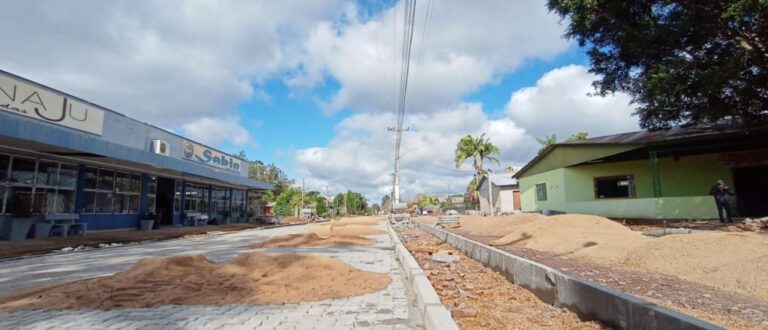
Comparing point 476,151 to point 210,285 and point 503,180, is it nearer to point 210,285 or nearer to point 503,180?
point 503,180

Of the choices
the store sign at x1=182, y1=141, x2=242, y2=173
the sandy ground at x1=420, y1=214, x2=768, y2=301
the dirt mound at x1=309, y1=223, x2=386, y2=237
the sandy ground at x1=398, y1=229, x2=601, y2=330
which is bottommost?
the sandy ground at x1=398, y1=229, x2=601, y2=330

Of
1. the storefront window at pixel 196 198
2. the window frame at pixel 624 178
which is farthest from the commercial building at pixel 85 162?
the window frame at pixel 624 178

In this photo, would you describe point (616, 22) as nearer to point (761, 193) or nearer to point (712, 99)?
point (712, 99)

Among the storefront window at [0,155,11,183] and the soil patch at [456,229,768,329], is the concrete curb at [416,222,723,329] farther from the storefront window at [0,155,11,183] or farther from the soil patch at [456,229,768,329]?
the storefront window at [0,155,11,183]

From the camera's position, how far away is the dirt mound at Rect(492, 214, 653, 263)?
873 cm

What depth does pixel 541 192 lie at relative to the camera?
2917cm

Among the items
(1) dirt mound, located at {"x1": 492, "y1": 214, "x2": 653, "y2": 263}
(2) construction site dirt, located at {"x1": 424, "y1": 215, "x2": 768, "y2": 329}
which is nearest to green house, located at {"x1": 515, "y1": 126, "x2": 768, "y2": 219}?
(1) dirt mound, located at {"x1": 492, "y1": 214, "x2": 653, "y2": 263}

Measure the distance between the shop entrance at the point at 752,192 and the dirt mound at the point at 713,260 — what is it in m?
14.7

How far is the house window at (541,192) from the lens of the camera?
28391 millimetres

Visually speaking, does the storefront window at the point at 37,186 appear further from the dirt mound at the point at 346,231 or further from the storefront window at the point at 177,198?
the dirt mound at the point at 346,231

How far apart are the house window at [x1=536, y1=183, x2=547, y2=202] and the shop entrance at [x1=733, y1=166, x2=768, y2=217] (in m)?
10.5

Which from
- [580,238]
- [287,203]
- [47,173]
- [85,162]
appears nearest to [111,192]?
[85,162]

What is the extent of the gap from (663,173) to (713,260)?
56.8 feet

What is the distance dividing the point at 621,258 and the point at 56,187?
21.6m
